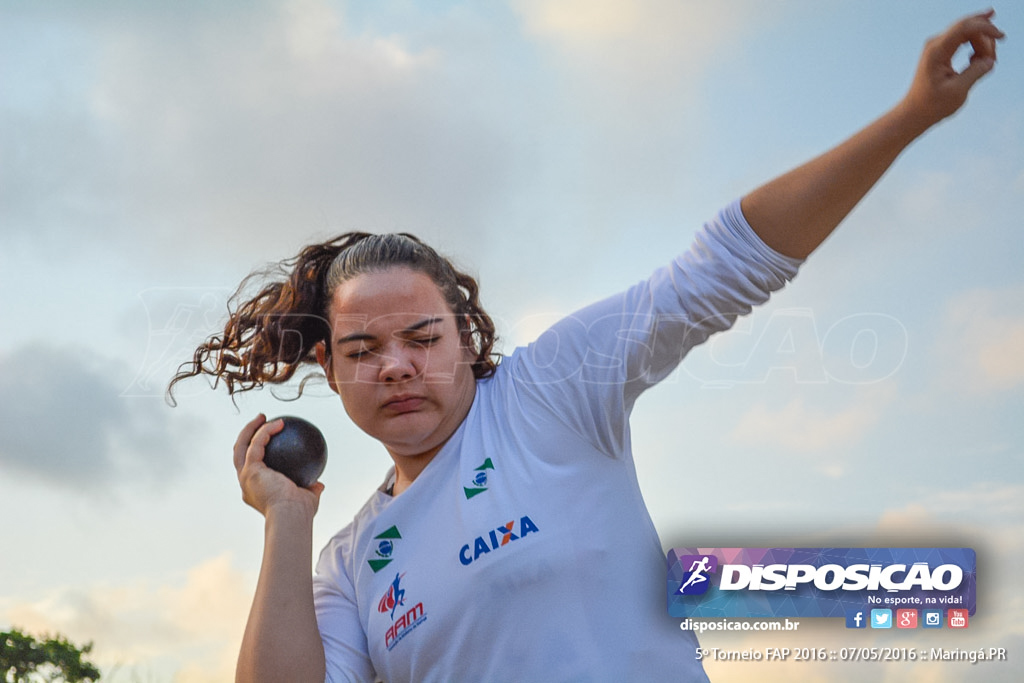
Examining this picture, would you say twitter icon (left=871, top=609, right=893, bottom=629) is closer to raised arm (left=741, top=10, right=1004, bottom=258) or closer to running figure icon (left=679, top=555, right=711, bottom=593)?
running figure icon (left=679, top=555, right=711, bottom=593)

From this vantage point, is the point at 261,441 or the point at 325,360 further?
the point at 325,360

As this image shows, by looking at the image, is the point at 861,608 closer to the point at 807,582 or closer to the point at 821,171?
the point at 807,582

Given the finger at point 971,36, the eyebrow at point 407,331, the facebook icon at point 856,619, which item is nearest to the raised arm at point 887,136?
the finger at point 971,36

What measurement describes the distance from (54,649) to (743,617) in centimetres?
1167

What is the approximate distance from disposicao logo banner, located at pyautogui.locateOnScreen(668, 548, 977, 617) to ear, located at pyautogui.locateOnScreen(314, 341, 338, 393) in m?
2.00

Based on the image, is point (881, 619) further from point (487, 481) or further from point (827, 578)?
point (487, 481)

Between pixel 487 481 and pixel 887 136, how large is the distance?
7.64 ft

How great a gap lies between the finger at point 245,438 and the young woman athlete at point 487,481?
0.01m

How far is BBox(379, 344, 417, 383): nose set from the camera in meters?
4.75

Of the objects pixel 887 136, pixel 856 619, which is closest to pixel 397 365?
pixel 887 136

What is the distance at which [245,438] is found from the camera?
17.8 feet

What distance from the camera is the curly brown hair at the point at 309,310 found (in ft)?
17.0

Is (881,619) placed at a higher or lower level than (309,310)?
lower

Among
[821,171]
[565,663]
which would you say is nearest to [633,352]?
[821,171]
